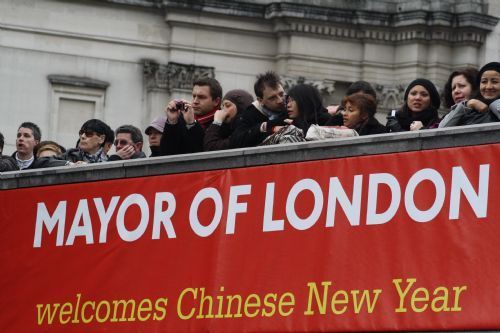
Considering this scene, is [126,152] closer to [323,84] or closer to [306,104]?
[306,104]

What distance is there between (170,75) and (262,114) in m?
29.7

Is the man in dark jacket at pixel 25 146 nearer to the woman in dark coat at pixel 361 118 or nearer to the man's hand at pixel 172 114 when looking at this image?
the man's hand at pixel 172 114

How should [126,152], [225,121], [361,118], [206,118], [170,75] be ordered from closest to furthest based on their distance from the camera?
[361,118]
[225,121]
[206,118]
[126,152]
[170,75]

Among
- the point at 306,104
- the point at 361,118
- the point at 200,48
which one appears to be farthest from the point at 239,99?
the point at 200,48

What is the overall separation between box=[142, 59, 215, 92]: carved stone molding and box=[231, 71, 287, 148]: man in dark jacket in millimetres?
29110

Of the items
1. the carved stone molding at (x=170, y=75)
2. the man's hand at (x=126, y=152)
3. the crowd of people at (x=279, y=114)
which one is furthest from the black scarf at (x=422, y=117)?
the carved stone molding at (x=170, y=75)

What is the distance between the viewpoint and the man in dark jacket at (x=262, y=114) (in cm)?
1734

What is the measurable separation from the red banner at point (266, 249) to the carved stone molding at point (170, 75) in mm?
29095

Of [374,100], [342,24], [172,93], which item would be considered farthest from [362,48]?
[374,100]

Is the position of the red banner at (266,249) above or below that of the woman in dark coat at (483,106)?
below

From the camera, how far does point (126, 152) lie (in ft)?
64.1

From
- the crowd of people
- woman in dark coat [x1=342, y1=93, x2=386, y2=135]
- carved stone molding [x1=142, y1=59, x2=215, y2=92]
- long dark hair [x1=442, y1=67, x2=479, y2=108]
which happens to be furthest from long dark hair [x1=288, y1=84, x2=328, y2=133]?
carved stone molding [x1=142, y1=59, x2=215, y2=92]

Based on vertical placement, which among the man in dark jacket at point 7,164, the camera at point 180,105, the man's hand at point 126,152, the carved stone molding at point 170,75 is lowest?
the man in dark jacket at point 7,164

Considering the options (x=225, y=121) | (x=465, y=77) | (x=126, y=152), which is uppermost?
(x=465, y=77)
